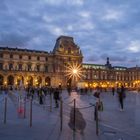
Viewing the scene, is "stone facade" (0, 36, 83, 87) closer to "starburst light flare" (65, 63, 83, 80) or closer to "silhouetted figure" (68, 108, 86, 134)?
"starburst light flare" (65, 63, 83, 80)

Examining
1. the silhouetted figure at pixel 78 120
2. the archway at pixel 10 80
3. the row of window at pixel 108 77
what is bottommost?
the silhouetted figure at pixel 78 120

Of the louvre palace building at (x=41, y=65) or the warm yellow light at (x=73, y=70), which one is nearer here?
the louvre palace building at (x=41, y=65)

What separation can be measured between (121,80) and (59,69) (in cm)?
4583

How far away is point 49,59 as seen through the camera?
295 ft

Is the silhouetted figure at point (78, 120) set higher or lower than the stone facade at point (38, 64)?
lower

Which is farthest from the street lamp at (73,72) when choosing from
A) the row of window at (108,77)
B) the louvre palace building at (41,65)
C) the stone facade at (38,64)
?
the row of window at (108,77)

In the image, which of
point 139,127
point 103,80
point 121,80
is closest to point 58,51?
point 103,80

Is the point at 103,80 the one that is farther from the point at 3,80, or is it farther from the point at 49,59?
the point at 3,80

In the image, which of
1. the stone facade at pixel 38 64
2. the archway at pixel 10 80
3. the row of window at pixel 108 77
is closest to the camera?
the archway at pixel 10 80

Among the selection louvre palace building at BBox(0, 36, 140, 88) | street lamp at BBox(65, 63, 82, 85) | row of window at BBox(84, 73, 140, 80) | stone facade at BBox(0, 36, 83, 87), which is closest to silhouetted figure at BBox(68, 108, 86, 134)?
louvre palace building at BBox(0, 36, 140, 88)

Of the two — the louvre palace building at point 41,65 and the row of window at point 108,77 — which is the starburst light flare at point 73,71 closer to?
the louvre palace building at point 41,65

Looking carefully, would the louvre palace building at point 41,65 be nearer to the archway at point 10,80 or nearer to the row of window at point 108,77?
the archway at point 10,80

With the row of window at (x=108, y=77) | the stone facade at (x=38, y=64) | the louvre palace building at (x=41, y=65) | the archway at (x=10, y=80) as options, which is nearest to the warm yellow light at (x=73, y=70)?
the louvre palace building at (x=41, y=65)

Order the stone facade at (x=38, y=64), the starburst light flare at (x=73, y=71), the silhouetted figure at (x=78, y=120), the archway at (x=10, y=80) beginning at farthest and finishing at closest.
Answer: the starburst light flare at (x=73, y=71) → the stone facade at (x=38, y=64) → the archway at (x=10, y=80) → the silhouetted figure at (x=78, y=120)
